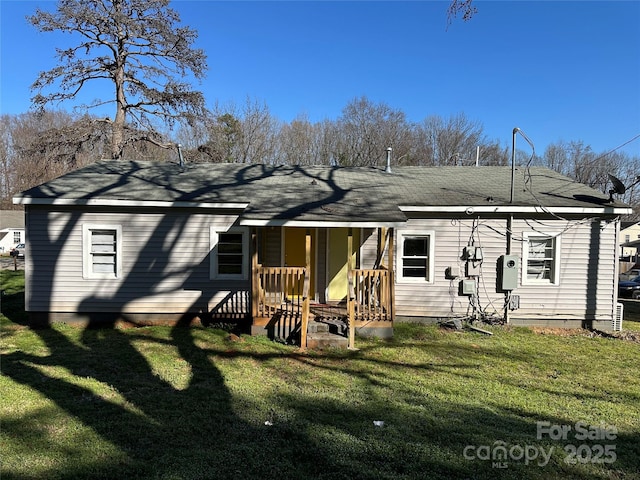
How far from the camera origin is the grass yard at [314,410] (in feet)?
11.7

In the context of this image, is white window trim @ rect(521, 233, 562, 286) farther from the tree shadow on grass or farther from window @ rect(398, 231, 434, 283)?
the tree shadow on grass

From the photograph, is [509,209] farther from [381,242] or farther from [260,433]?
[260,433]

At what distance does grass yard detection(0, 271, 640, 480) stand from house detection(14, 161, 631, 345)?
56.9 inches

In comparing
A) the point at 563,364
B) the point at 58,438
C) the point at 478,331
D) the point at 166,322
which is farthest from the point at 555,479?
the point at 166,322

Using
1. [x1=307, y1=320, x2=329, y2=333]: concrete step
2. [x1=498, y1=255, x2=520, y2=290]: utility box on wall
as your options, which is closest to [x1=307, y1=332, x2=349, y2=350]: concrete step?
[x1=307, y1=320, x2=329, y2=333]: concrete step

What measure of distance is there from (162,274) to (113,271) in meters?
1.15

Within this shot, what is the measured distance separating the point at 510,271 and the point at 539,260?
91 centimetres

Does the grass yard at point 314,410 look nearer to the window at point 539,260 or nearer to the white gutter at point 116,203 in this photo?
the window at point 539,260

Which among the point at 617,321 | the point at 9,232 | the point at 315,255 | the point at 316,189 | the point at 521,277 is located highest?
the point at 316,189

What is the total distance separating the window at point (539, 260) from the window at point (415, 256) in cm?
221

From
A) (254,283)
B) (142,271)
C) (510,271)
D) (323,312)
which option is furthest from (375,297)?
(142,271)

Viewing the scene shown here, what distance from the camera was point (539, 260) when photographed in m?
9.27

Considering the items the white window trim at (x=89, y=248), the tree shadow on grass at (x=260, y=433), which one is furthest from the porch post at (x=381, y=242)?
the white window trim at (x=89, y=248)

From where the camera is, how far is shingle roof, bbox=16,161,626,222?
27.5 feet
